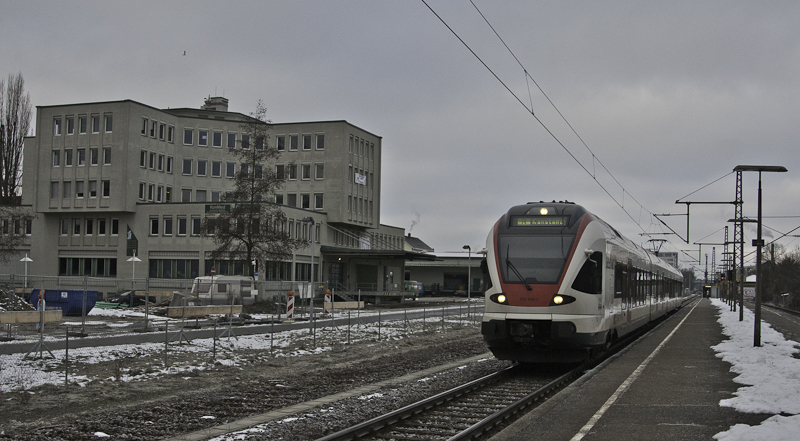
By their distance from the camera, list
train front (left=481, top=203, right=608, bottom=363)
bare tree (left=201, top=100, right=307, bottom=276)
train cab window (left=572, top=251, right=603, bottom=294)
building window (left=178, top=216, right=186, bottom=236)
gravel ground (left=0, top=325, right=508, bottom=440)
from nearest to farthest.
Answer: gravel ground (left=0, top=325, right=508, bottom=440) → train front (left=481, top=203, right=608, bottom=363) → train cab window (left=572, top=251, right=603, bottom=294) → bare tree (left=201, top=100, right=307, bottom=276) → building window (left=178, top=216, right=186, bottom=236)

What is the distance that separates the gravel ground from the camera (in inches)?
414

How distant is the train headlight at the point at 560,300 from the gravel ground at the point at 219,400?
98.7 inches

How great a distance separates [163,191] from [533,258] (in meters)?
Answer: 57.4

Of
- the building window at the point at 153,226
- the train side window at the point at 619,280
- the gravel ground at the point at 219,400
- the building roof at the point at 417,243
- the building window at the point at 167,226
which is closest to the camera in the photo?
the gravel ground at the point at 219,400

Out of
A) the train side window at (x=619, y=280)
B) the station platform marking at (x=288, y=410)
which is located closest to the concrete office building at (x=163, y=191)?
the train side window at (x=619, y=280)

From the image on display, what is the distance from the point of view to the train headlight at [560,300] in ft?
52.1

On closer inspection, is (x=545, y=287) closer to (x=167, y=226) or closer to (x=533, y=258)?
(x=533, y=258)

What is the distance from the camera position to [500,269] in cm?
1645

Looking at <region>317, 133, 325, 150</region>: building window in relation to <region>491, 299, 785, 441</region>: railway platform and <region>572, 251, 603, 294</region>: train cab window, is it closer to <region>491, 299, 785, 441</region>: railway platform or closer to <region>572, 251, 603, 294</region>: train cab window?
<region>491, 299, 785, 441</region>: railway platform

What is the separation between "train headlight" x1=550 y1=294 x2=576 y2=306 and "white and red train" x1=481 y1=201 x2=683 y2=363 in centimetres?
2

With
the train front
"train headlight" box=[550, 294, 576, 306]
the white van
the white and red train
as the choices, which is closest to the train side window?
the white and red train

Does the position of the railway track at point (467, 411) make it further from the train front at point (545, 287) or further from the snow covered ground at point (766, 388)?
the snow covered ground at point (766, 388)

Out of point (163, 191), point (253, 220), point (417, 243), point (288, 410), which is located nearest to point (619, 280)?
point (288, 410)

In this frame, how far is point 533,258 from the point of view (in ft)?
53.6
